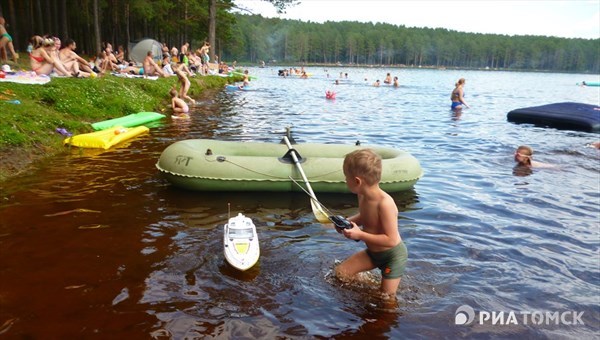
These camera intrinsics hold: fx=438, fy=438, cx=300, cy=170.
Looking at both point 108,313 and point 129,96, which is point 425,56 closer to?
point 129,96

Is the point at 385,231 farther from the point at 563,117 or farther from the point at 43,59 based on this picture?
the point at 563,117

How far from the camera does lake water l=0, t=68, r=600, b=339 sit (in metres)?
3.81

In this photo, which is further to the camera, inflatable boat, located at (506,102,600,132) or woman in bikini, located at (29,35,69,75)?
inflatable boat, located at (506,102,600,132)

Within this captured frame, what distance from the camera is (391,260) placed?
4035 millimetres

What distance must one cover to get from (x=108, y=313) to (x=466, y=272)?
3.73 metres

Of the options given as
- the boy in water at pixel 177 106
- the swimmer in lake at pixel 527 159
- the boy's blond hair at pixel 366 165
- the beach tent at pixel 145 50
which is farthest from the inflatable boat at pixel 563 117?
the beach tent at pixel 145 50

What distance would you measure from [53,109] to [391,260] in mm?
9792

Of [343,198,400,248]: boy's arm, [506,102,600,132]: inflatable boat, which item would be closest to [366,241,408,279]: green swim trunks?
[343,198,400,248]: boy's arm

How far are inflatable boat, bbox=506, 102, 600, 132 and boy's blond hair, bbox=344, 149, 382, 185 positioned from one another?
14.1 meters

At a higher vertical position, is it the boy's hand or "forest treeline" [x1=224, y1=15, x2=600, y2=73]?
"forest treeline" [x1=224, y1=15, x2=600, y2=73]

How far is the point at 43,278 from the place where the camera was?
426 cm

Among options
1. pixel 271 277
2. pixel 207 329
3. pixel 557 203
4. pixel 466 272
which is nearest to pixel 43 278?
pixel 207 329

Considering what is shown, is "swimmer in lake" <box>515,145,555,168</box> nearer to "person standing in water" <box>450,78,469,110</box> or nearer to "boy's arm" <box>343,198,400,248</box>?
"boy's arm" <box>343,198,400,248</box>

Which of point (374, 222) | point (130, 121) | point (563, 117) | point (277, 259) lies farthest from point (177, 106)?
point (563, 117)
